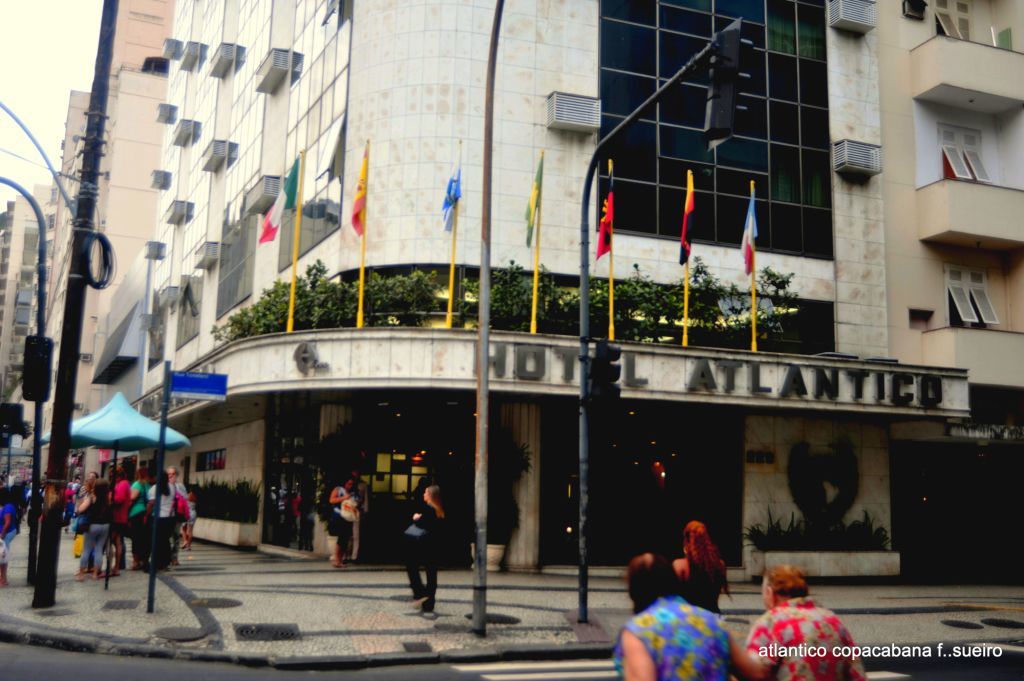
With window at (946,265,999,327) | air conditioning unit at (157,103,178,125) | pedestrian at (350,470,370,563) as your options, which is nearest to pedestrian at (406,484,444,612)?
pedestrian at (350,470,370,563)

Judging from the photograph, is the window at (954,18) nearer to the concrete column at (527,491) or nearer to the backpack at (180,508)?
the concrete column at (527,491)

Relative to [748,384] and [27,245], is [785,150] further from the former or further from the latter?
[27,245]

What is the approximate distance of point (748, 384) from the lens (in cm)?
1959

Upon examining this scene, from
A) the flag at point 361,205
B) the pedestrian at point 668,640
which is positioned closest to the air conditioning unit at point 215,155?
the flag at point 361,205

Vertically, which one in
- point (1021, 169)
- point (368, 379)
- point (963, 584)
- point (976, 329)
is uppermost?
point (1021, 169)

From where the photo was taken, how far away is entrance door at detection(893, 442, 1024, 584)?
2378cm

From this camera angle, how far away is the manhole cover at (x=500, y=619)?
12.9m

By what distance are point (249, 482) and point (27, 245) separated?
10797 cm

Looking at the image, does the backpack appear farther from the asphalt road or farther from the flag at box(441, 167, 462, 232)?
the asphalt road

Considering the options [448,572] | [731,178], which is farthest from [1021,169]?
[448,572]

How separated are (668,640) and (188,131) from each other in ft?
136

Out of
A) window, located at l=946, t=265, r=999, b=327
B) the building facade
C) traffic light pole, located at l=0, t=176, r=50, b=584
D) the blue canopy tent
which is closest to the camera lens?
traffic light pole, located at l=0, t=176, r=50, b=584

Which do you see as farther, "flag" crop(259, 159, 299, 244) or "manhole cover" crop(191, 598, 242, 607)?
"flag" crop(259, 159, 299, 244)

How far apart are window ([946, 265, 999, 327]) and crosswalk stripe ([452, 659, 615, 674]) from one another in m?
17.3
